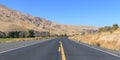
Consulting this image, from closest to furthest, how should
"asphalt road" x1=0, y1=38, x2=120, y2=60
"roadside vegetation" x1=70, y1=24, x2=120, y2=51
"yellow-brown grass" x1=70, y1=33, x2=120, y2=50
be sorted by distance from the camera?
"asphalt road" x1=0, y1=38, x2=120, y2=60 < "yellow-brown grass" x1=70, y1=33, x2=120, y2=50 < "roadside vegetation" x1=70, y1=24, x2=120, y2=51

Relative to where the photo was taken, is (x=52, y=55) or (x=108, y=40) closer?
(x=52, y=55)

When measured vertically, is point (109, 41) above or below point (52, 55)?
above

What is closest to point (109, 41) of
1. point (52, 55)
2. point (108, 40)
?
point (108, 40)

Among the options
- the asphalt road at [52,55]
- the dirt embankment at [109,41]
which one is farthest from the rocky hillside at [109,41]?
the asphalt road at [52,55]

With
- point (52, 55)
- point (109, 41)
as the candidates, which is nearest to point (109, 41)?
point (109, 41)

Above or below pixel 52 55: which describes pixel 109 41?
above

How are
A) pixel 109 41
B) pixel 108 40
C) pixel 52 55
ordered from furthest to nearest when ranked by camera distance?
pixel 108 40 < pixel 109 41 < pixel 52 55

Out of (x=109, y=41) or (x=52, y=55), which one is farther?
(x=109, y=41)

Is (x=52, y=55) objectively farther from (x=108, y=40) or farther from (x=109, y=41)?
(x=108, y=40)

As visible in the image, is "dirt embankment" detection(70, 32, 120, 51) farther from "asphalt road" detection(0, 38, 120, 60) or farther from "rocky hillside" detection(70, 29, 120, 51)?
"asphalt road" detection(0, 38, 120, 60)

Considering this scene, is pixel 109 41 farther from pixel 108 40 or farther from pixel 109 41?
pixel 108 40

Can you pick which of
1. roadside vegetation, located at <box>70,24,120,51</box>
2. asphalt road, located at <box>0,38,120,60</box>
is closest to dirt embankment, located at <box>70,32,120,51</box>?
roadside vegetation, located at <box>70,24,120,51</box>

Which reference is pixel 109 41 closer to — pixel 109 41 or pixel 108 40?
pixel 109 41

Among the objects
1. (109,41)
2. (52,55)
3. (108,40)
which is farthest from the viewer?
(108,40)
